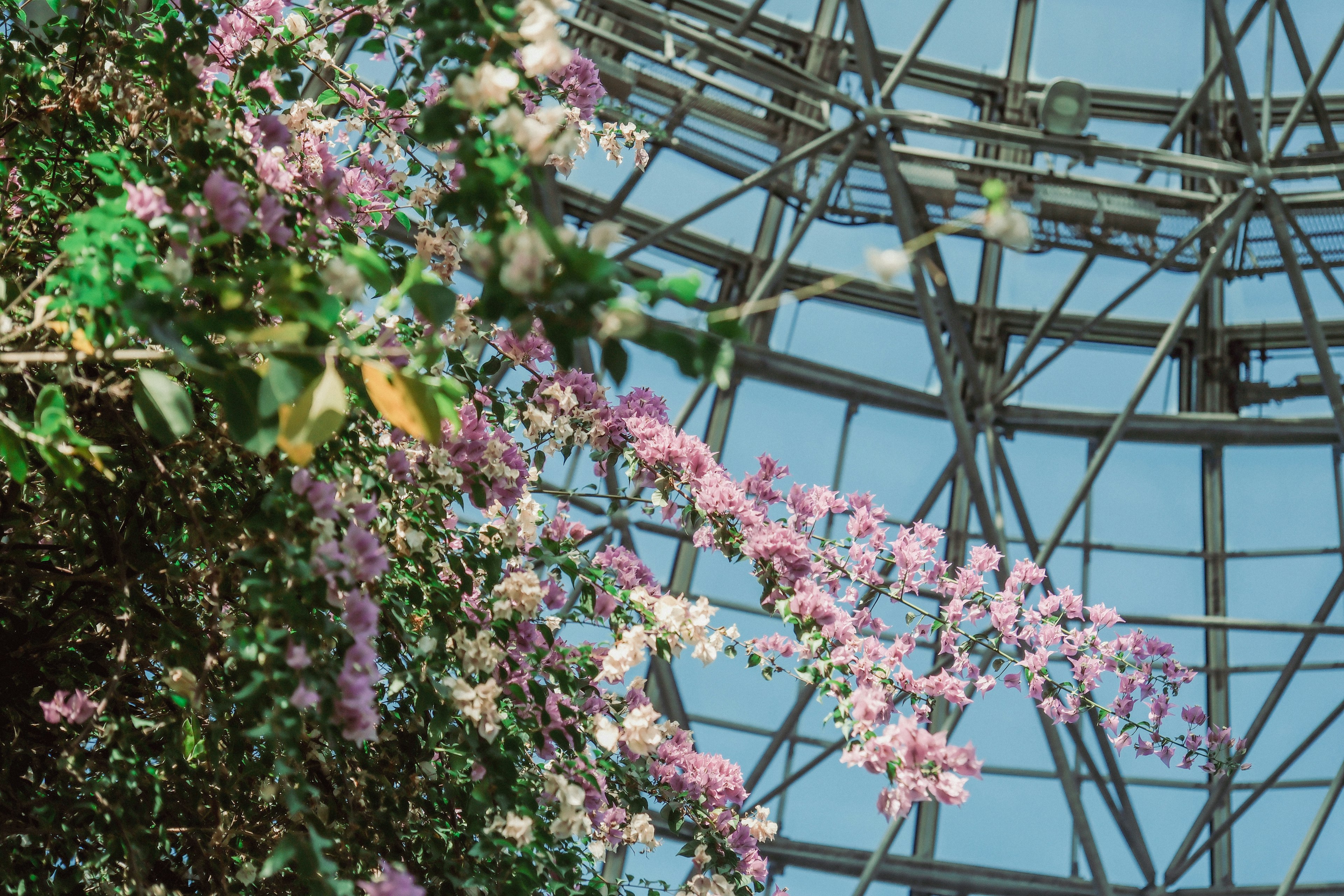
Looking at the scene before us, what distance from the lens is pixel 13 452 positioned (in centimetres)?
187

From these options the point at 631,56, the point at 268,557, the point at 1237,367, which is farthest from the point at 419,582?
the point at 1237,367

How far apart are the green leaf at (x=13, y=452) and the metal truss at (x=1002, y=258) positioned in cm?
511

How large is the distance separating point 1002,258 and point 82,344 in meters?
10.4

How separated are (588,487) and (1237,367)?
9.71m

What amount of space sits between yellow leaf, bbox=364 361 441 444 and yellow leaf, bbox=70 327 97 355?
536 millimetres

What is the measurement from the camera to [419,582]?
2709mm

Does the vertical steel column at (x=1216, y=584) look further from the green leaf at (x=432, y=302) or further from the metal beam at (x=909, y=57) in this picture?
the green leaf at (x=432, y=302)

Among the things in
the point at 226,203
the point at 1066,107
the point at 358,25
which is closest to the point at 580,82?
the point at 358,25

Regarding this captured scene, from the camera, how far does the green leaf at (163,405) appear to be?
172cm

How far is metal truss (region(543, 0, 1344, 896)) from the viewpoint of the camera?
297 inches

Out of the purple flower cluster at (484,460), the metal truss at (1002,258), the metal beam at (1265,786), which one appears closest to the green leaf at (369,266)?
the purple flower cluster at (484,460)

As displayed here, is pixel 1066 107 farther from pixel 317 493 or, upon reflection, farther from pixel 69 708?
pixel 69 708

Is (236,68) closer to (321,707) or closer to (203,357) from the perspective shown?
(203,357)

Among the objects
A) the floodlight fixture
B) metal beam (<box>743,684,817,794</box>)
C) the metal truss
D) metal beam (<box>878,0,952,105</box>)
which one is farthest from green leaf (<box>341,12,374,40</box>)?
metal beam (<box>743,684,817,794</box>)
